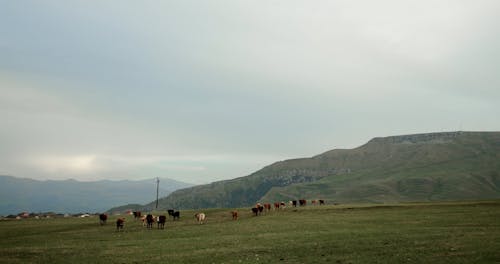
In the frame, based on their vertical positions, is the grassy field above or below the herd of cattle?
below

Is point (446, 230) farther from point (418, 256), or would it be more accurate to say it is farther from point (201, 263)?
point (201, 263)

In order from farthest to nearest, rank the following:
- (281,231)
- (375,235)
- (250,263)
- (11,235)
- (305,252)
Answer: (11,235) < (281,231) < (375,235) < (305,252) < (250,263)

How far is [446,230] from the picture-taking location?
124 feet

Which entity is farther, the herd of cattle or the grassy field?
the herd of cattle

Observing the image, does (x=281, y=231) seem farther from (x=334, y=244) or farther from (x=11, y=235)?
(x=11, y=235)

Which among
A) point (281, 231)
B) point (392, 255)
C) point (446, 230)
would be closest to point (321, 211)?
point (281, 231)

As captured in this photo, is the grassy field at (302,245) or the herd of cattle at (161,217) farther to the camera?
the herd of cattle at (161,217)

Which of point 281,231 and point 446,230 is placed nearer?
point 446,230

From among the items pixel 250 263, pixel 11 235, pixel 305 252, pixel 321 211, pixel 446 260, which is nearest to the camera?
pixel 446 260

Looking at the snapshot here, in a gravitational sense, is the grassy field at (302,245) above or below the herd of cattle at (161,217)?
below

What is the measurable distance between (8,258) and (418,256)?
30817 mm

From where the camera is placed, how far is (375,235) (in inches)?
1465

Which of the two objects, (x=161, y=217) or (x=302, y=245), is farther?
(x=161, y=217)

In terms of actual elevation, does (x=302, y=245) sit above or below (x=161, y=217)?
below
